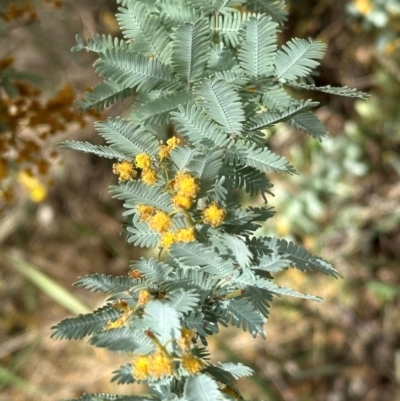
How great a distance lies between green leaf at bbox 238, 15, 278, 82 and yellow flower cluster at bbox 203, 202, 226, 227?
11.4 inches

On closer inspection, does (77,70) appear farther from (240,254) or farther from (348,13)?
(240,254)

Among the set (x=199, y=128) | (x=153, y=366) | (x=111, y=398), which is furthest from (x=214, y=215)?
(x=111, y=398)

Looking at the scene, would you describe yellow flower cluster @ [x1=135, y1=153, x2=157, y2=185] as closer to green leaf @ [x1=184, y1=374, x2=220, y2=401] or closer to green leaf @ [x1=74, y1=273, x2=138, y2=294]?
green leaf @ [x1=74, y1=273, x2=138, y2=294]

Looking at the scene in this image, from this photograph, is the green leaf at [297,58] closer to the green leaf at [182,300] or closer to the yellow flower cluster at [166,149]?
the yellow flower cluster at [166,149]

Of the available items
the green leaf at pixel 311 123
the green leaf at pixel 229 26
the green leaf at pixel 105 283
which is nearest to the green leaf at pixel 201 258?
the green leaf at pixel 105 283

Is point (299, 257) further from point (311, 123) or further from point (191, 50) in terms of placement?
point (191, 50)

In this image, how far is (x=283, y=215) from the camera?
234 cm

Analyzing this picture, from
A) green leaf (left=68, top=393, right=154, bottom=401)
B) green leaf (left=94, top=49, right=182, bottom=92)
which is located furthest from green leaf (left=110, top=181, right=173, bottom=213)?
green leaf (left=68, top=393, right=154, bottom=401)

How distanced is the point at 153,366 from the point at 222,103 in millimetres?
481

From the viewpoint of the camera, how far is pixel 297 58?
98cm

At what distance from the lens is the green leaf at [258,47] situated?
3.16 feet

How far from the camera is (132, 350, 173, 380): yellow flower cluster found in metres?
0.83

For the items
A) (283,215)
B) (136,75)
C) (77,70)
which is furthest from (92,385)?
(136,75)

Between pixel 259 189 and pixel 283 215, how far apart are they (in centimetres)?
134
